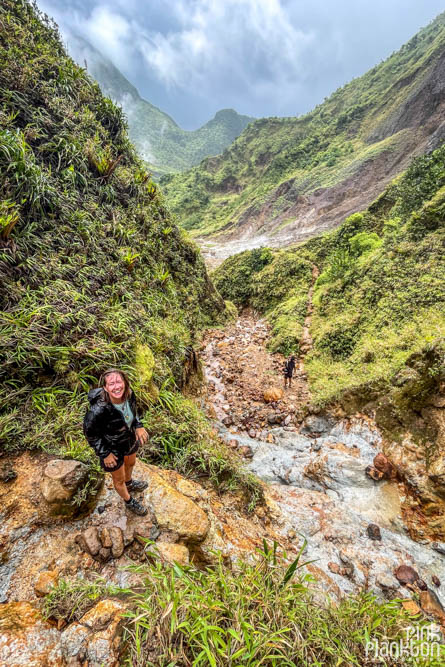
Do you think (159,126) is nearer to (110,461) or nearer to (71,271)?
(71,271)

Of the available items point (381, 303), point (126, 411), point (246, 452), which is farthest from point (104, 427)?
point (381, 303)

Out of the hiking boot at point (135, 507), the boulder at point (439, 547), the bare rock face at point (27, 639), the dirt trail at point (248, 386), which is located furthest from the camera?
the dirt trail at point (248, 386)

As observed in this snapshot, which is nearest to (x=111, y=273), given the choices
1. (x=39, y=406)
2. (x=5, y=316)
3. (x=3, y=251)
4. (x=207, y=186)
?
(x=3, y=251)

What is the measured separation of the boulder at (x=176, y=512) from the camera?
8.29 feet

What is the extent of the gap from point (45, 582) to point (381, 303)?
9404mm

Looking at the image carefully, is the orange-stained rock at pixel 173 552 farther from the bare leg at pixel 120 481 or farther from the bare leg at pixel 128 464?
the bare leg at pixel 128 464

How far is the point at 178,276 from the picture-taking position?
846cm

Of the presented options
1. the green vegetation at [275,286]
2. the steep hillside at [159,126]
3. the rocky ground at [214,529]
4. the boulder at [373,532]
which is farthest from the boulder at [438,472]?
the steep hillside at [159,126]

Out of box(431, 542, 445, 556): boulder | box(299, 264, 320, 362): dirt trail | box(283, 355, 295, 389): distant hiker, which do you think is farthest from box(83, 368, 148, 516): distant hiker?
box(299, 264, 320, 362): dirt trail

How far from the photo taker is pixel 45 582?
1963mm

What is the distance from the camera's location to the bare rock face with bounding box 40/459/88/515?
2354mm

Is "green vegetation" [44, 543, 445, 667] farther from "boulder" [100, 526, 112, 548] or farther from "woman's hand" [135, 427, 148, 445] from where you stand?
"woman's hand" [135, 427, 148, 445]

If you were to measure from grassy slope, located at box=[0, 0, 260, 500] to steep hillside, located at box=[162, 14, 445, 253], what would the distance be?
2188 cm

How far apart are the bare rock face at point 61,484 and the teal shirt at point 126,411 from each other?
70cm
